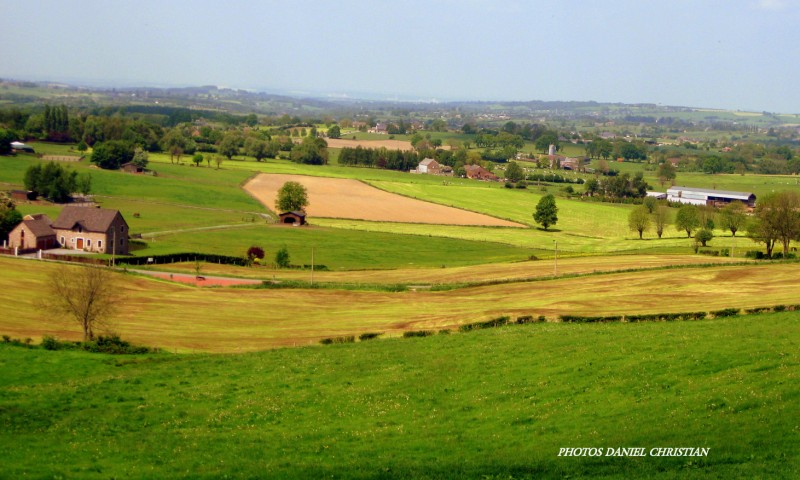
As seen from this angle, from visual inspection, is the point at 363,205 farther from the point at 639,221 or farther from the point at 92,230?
the point at 92,230

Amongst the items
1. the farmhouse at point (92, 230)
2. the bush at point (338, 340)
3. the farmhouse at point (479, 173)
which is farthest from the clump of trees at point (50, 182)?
the farmhouse at point (479, 173)

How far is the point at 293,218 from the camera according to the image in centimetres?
9969

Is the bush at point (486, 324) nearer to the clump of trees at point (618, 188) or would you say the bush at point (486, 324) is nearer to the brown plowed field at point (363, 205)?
the brown plowed field at point (363, 205)

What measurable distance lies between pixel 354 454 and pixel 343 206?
313ft

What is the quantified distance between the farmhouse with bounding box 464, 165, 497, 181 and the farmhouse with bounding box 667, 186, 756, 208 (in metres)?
37.6

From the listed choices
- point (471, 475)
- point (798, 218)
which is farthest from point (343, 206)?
point (471, 475)

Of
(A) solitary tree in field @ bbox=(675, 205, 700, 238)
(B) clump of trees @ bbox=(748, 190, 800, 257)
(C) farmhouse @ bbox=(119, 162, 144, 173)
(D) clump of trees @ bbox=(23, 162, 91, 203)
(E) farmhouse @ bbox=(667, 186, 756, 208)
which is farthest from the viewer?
(E) farmhouse @ bbox=(667, 186, 756, 208)

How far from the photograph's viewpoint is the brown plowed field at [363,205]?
109 m

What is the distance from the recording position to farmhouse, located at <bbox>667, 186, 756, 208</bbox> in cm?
14225

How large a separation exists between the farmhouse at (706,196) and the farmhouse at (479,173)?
37.6m

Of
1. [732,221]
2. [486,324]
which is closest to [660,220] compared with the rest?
[732,221]

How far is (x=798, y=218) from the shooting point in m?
75.3

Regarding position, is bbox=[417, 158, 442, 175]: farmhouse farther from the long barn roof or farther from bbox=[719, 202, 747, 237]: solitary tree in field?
bbox=[719, 202, 747, 237]: solitary tree in field

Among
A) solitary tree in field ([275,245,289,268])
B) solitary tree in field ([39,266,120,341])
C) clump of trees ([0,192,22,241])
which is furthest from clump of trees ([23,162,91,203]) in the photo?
solitary tree in field ([39,266,120,341])
